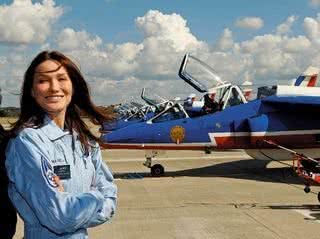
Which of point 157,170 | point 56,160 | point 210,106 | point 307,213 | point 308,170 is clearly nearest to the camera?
point 56,160

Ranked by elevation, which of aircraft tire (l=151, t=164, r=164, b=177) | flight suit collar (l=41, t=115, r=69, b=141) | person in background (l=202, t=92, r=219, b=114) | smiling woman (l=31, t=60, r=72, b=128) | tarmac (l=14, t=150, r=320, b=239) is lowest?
aircraft tire (l=151, t=164, r=164, b=177)

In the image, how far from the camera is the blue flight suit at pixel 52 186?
189 centimetres

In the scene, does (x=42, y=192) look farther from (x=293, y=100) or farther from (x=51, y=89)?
(x=293, y=100)

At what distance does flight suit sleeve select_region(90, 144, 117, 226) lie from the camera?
211 centimetres

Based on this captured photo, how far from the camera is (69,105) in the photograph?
2.40 m

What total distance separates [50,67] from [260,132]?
10.7 metres

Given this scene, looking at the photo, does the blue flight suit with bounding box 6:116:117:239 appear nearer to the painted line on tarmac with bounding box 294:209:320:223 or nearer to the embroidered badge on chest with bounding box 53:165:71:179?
the embroidered badge on chest with bounding box 53:165:71:179

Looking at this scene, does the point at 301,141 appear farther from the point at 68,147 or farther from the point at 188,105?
the point at 68,147

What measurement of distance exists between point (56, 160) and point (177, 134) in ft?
35.5

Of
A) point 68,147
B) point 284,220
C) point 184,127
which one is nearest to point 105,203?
point 68,147

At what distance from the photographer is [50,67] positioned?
7.20 feet

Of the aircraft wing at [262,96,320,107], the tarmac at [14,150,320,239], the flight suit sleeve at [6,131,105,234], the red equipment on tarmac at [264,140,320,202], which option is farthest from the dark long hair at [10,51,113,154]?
the aircraft wing at [262,96,320,107]

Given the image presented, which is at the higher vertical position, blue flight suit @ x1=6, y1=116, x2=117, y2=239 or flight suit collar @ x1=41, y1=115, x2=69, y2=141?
flight suit collar @ x1=41, y1=115, x2=69, y2=141

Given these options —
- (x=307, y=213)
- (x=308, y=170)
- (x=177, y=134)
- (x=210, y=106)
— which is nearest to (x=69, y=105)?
(x=307, y=213)
